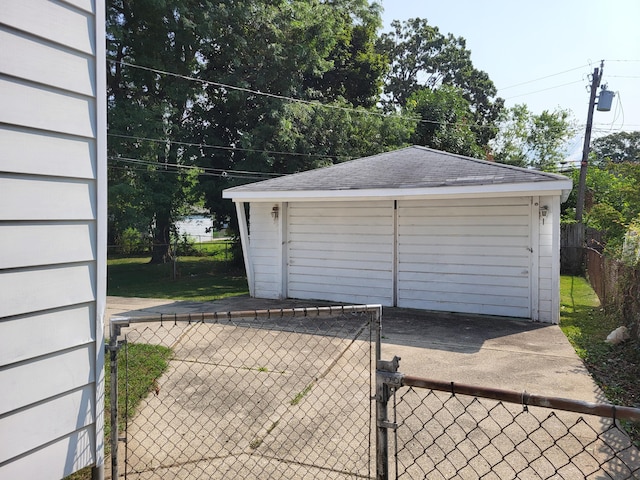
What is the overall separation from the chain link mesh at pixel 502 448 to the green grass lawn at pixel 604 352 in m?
0.39

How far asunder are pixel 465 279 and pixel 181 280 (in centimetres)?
871

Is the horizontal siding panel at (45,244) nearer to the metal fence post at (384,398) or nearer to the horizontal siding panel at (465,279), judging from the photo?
the metal fence post at (384,398)

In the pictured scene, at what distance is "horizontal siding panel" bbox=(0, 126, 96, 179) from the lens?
2.04 metres

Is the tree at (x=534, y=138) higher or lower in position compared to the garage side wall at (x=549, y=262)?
higher

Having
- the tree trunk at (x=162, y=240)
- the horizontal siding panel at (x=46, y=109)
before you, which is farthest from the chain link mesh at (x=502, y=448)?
the tree trunk at (x=162, y=240)

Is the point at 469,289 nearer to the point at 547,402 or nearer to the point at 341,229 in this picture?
the point at 341,229

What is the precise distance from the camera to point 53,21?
2211 millimetres

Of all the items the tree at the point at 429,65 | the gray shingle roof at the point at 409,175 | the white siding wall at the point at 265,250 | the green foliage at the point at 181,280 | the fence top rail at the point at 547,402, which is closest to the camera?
the fence top rail at the point at 547,402

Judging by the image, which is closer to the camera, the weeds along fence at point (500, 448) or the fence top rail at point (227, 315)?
the fence top rail at point (227, 315)

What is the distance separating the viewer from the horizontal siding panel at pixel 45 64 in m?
2.03

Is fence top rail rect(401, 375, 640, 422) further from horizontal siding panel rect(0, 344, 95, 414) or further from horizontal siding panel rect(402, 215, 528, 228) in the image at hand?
horizontal siding panel rect(402, 215, 528, 228)

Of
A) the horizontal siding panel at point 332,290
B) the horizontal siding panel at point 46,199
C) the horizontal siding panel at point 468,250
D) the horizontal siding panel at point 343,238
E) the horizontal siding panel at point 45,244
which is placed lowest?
the horizontal siding panel at point 332,290

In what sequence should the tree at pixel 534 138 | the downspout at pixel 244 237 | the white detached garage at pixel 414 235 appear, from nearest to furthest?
1. the white detached garage at pixel 414 235
2. the downspout at pixel 244 237
3. the tree at pixel 534 138

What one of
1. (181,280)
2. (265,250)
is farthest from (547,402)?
(181,280)
